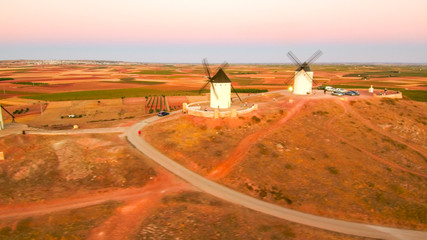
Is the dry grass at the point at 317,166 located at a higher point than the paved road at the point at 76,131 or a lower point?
lower

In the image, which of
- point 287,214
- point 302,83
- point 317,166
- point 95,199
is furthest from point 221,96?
point 95,199

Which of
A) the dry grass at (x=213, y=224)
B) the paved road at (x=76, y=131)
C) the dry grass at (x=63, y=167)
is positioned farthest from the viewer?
the paved road at (x=76, y=131)

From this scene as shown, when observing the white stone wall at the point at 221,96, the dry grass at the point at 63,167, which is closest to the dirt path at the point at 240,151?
the dry grass at the point at 63,167

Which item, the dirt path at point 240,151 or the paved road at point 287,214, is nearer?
the paved road at point 287,214

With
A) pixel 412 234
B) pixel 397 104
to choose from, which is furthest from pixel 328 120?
pixel 412 234

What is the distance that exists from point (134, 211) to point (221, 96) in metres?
32.6

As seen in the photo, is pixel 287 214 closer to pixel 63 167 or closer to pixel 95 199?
pixel 95 199

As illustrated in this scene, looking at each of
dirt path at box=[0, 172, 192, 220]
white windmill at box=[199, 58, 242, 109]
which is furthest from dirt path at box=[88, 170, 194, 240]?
white windmill at box=[199, 58, 242, 109]

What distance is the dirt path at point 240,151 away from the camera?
110 ft

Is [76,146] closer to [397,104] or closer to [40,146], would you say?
[40,146]

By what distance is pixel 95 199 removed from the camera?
27172mm

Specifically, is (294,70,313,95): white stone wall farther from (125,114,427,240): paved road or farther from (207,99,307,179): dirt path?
(125,114,427,240): paved road

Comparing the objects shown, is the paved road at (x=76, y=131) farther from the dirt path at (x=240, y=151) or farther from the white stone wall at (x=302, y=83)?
the white stone wall at (x=302, y=83)

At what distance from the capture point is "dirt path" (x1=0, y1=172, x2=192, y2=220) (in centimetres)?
2492
